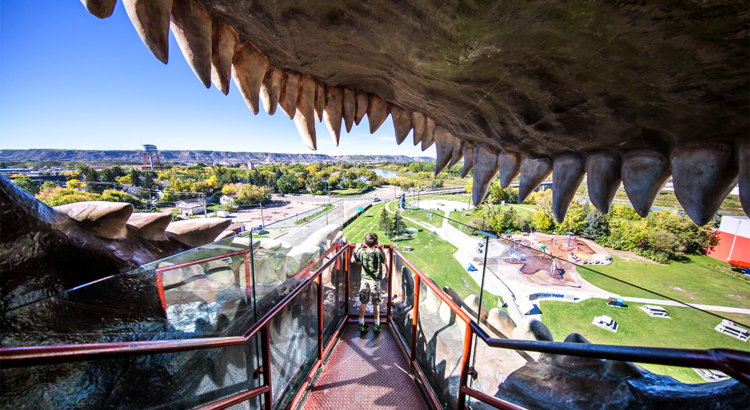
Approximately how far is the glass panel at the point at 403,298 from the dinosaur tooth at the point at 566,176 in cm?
146

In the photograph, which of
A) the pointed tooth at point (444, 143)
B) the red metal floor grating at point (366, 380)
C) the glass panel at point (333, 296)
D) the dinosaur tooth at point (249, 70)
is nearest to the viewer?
the dinosaur tooth at point (249, 70)

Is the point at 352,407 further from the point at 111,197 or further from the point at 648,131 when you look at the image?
the point at 111,197

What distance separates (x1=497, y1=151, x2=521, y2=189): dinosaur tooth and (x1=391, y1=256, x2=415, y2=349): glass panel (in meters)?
1.29

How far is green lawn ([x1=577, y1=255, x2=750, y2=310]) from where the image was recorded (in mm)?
18312

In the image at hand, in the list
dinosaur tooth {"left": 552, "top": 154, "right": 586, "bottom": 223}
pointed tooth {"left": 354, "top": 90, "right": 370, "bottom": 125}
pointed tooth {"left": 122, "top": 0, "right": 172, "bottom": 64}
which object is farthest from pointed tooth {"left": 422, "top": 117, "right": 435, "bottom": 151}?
pointed tooth {"left": 122, "top": 0, "right": 172, "bottom": 64}

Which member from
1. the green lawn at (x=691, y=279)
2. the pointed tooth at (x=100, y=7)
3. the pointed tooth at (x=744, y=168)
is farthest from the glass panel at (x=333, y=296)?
the green lawn at (x=691, y=279)

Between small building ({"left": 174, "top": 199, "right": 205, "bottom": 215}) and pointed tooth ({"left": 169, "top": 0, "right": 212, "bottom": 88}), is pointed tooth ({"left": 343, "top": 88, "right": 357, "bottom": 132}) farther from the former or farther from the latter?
small building ({"left": 174, "top": 199, "right": 205, "bottom": 215})

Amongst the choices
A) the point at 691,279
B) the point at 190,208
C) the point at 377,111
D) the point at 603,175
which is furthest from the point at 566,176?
the point at 190,208

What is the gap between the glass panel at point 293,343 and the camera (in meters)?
1.85

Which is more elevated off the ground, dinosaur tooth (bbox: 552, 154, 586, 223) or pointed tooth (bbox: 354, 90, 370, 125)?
pointed tooth (bbox: 354, 90, 370, 125)

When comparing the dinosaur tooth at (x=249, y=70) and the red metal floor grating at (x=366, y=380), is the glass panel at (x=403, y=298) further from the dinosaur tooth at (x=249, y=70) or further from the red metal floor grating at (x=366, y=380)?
the dinosaur tooth at (x=249, y=70)

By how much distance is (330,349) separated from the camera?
2637 millimetres

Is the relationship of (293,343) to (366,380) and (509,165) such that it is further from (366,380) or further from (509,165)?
(509,165)

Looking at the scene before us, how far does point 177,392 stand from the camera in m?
1.30
